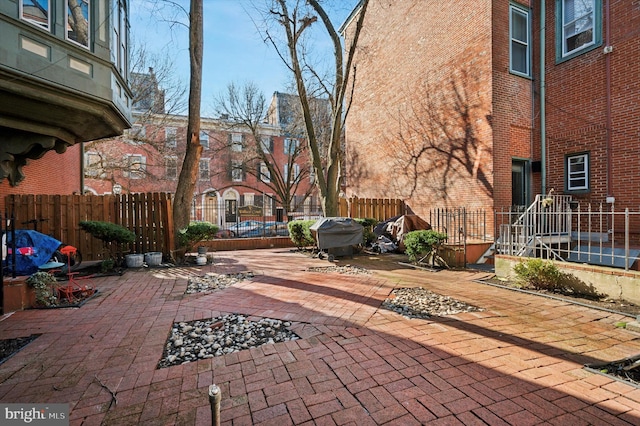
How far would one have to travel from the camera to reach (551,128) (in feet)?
30.7

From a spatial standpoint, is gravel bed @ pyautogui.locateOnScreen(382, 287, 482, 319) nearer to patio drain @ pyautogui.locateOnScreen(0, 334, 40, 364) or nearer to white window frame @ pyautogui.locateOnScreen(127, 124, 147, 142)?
patio drain @ pyautogui.locateOnScreen(0, 334, 40, 364)

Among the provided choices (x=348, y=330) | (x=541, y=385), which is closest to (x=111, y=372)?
(x=348, y=330)

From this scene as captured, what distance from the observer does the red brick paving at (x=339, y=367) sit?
221 cm

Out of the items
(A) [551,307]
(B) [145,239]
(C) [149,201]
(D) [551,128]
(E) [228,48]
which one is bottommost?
(A) [551,307]

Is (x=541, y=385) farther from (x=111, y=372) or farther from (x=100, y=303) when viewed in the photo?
(x=100, y=303)

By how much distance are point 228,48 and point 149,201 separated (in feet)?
20.6

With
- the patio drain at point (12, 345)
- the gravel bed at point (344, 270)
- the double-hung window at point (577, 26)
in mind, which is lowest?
the gravel bed at point (344, 270)

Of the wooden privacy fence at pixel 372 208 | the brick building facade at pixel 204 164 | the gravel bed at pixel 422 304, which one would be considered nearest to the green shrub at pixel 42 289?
the gravel bed at pixel 422 304

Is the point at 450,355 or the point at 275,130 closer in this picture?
the point at 450,355

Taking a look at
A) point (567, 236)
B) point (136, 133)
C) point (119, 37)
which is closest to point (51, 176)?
point (119, 37)

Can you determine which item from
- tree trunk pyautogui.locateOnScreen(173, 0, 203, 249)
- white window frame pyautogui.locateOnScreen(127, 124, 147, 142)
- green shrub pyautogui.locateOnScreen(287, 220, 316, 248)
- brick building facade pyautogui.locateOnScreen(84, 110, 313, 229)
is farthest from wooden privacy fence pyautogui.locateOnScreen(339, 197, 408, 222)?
white window frame pyautogui.locateOnScreen(127, 124, 147, 142)

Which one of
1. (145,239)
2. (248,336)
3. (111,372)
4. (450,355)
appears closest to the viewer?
(111,372)

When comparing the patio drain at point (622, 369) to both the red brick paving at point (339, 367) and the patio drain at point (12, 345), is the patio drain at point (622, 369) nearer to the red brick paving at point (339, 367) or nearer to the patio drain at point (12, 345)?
the red brick paving at point (339, 367)

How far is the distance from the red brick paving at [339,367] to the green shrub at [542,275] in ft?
2.88
